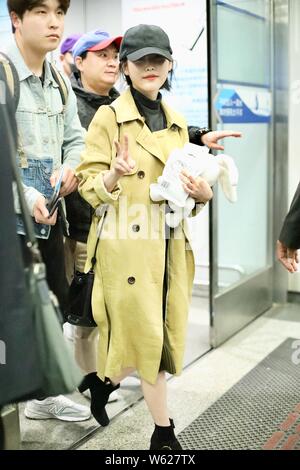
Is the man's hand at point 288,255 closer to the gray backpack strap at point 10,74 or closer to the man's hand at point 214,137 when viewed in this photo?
the man's hand at point 214,137

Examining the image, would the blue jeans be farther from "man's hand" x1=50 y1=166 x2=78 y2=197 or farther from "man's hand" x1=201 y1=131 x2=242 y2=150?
"man's hand" x1=201 y1=131 x2=242 y2=150

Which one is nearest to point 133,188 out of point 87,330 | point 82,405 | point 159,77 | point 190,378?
point 159,77

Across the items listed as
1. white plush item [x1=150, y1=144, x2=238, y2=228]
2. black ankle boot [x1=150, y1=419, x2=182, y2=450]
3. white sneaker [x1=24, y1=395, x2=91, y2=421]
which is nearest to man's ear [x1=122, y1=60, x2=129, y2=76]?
white plush item [x1=150, y1=144, x2=238, y2=228]

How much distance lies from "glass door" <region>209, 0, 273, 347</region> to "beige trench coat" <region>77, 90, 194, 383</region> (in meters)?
1.33

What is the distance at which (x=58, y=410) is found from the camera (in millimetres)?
2557

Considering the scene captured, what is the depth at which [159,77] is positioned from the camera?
194 centimetres

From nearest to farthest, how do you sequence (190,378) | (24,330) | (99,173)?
(24,330) → (99,173) → (190,378)

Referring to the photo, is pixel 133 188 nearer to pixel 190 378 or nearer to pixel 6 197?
pixel 6 197

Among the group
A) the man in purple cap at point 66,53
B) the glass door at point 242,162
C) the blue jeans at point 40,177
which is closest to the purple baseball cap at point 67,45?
the man in purple cap at point 66,53

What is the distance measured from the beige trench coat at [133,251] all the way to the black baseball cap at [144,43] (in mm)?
154

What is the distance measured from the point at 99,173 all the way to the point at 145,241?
282 mm

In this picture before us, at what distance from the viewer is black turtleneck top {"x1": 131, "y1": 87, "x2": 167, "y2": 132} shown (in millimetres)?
1996

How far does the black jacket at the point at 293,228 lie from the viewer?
217cm

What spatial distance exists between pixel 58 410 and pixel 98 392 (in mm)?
392
